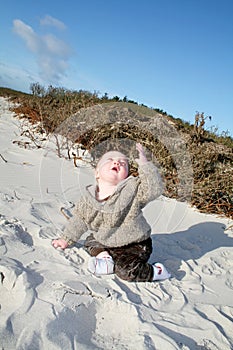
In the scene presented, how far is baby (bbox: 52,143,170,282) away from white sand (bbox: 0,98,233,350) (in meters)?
0.10

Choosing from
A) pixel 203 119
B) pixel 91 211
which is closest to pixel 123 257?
pixel 91 211

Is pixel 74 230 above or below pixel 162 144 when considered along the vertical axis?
below

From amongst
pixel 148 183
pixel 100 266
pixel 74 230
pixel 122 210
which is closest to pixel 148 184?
pixel 148 183

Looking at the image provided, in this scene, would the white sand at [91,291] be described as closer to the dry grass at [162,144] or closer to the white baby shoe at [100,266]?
the white baby shoe at [100,266]

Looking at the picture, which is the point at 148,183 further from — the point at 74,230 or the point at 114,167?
the point at 74,230

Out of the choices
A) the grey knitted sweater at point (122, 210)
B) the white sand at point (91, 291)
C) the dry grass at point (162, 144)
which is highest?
the dry grass at point (162, 144)

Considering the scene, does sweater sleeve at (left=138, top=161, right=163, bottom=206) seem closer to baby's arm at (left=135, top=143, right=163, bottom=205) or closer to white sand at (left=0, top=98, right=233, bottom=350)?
baby's arm at (left=135, top=143, right=163, bottom=205)

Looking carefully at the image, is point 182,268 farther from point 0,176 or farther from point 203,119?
point 203,119

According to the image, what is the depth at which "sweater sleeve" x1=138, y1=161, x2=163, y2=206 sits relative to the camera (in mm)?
2281

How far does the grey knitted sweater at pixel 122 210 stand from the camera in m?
2.31

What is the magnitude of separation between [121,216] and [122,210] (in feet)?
0.17

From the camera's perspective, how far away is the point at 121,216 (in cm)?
242

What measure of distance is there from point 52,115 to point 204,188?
3.83m

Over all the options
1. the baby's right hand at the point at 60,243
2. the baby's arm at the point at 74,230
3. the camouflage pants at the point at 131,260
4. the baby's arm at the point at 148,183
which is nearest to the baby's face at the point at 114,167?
the baby's arm at the point at 148,183
